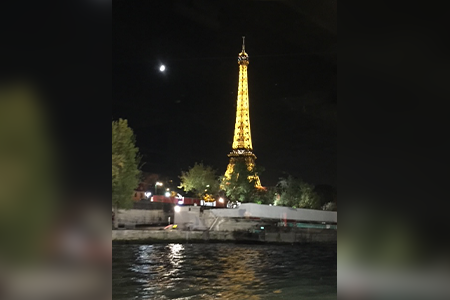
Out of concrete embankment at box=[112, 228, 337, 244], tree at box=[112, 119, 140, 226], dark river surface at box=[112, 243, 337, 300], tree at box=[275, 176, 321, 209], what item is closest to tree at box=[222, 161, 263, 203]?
tree at box=[275, 176, 321, 209]

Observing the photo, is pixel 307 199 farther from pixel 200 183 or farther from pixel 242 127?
pixel 242 127

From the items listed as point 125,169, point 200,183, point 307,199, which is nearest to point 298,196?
point 307,199

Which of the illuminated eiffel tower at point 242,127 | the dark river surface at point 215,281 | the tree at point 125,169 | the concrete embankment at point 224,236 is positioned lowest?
the concrete embankment at point 224,236

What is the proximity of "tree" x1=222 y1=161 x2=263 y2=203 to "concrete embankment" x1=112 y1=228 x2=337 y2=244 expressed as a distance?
5465 millimetres

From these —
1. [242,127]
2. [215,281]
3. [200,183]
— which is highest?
[242,127]

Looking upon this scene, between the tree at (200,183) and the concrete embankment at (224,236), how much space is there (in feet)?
19.9

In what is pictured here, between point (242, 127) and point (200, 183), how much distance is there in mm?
14284

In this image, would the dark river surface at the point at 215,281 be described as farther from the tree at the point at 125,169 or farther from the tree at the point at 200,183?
the tree at the point at 200,183

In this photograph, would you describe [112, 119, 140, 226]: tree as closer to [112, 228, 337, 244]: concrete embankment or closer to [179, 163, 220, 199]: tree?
[112, 228, 337, 244]: concrete embankment

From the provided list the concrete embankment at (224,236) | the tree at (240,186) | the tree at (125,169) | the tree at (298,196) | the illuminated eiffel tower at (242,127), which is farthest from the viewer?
the illuminated eiffel tower at (242,127)

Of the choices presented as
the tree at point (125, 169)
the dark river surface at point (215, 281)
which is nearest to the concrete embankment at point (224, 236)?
the dark river surface at point (215, 281)

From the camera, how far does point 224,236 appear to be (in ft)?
75.2

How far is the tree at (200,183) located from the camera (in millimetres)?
28547

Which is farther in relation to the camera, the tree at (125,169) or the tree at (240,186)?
the tree at (240,186)
